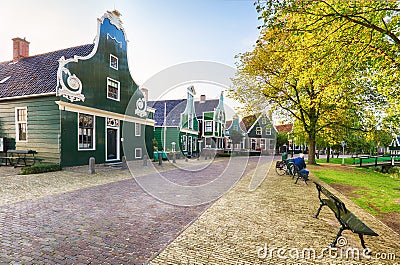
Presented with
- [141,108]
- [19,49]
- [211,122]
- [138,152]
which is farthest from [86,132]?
[211,122]

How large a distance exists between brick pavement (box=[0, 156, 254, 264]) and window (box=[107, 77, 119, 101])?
34.3 feet

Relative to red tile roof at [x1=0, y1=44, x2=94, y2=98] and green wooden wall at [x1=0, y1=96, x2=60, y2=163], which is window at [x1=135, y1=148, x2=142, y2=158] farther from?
red tile roof at [x1=0, y1=44, x2=94, y2=98]

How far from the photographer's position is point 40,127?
13.0m

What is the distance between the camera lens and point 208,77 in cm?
855

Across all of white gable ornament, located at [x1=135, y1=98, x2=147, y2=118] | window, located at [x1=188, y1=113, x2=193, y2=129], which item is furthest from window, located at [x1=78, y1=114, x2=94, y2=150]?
window, located at [x1=188, y1=113, x2=193, y2=129]

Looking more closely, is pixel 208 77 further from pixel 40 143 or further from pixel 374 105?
pixel 374 105

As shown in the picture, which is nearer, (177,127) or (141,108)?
(141,108)

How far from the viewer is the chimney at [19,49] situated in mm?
17500

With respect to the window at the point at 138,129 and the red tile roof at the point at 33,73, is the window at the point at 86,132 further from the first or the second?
the window at the point at 138,129

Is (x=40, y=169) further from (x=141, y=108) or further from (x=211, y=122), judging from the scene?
(x=211, y=122)

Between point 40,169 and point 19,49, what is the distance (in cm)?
1193

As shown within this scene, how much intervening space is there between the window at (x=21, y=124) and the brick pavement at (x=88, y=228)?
857 cm

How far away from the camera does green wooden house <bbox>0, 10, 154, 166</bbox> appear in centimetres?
1275

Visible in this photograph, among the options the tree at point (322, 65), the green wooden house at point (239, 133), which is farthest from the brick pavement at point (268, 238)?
the green wooden house at point (239, 133)
